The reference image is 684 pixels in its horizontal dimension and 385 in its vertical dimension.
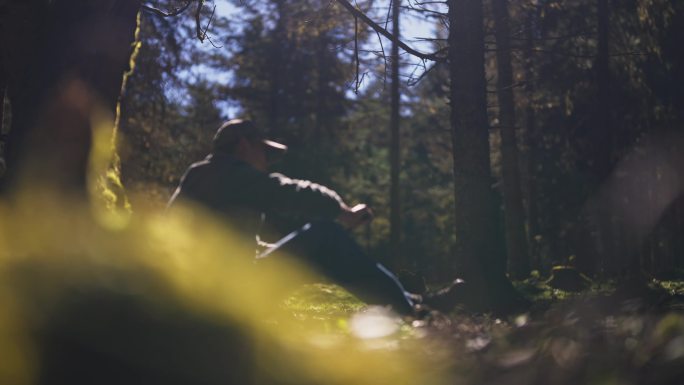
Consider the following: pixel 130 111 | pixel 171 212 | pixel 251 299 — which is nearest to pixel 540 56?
pixel 130 111

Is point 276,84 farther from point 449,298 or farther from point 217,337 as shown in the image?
point 217,337

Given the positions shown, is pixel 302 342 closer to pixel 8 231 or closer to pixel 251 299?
pixel 251 299

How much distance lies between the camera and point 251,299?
13.3ft

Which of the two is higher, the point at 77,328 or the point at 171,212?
the point at 171,212

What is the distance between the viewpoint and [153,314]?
124 inches

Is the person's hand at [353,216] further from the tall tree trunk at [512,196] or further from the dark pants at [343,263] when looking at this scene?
the tall tree trunk at [512,196]

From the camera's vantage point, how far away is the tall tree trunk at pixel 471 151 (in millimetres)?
7762

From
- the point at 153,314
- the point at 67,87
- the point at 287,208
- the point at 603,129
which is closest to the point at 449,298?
the point at 287,208

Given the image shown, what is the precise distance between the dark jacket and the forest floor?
1.36 m

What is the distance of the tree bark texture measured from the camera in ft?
17.3

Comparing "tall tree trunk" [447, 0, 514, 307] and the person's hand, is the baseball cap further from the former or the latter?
"tall tree trunk" [447, 0, 514, 307]

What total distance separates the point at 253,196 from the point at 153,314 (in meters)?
2.58

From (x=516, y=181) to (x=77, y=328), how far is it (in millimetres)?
16443

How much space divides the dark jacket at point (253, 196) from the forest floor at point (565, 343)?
53.6 inches
